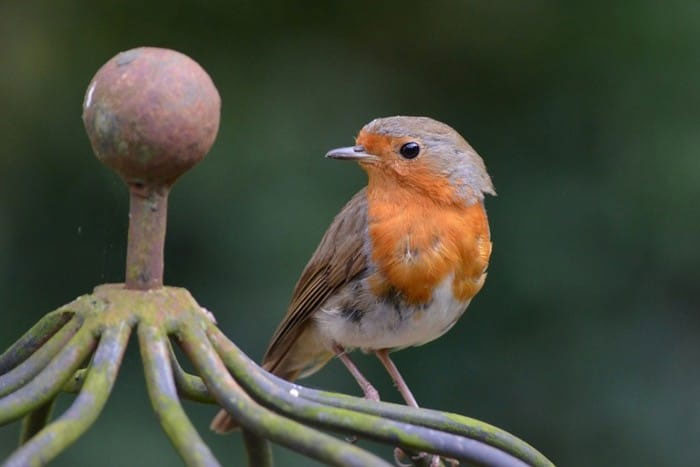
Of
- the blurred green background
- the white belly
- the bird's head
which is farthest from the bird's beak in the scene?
the blurred green background

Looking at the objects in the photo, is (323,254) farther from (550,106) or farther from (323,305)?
(550,106)

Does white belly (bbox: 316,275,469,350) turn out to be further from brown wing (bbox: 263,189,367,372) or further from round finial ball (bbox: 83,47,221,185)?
round finial ball (bbox: 83,47,221,185)

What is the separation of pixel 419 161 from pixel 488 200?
1169 mm

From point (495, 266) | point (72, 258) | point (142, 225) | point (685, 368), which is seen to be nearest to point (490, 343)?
point (495, 266)

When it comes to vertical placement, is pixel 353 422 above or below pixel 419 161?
below

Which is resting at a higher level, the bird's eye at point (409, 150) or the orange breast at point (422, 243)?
the bird's eye at point (409, 150)

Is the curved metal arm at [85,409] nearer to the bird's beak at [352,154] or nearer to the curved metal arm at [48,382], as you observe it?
the curved metal arm at [48,382]

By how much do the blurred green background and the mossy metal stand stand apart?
236cm

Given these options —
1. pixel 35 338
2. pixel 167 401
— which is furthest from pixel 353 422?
pixel 35 338

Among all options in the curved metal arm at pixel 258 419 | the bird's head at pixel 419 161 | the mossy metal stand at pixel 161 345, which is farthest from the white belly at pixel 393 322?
the curved metal arm at pixel 258 419

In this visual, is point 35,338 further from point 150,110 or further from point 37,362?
point 150,110

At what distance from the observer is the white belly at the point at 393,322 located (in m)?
2.87

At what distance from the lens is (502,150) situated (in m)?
4.16

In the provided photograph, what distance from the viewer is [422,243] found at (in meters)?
2.81
